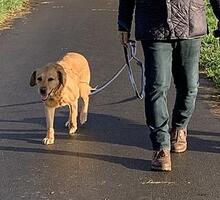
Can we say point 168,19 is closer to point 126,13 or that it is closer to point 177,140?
point 126,13

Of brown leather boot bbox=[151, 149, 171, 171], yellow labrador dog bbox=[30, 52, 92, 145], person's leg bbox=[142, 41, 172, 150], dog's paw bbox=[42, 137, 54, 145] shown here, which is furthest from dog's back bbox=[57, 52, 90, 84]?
brown leather boot bbox=[151, 149, 171, 171]

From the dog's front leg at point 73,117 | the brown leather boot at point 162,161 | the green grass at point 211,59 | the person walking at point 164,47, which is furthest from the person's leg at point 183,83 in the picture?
the green grass at point 211,59

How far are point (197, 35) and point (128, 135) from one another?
5.19ft

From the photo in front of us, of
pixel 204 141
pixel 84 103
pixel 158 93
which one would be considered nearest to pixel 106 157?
pixel 158 93

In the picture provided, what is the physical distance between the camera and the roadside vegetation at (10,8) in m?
A: 15.9

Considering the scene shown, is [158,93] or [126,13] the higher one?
[126,13]

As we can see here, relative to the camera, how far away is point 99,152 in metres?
6.10

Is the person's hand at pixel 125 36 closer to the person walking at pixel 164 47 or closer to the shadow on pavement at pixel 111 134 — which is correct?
the person walking at pixel 164 47

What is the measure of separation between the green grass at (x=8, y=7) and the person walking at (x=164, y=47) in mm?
10313

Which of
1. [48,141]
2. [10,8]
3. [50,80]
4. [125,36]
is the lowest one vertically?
[10,8]

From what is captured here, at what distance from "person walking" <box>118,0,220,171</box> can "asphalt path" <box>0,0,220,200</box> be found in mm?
335

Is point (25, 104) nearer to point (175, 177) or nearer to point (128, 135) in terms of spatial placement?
point (128, 135)

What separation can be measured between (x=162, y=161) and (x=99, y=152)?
805 mm

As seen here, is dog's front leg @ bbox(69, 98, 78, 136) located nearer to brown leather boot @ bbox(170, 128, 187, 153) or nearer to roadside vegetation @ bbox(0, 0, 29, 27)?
brown leather boot @ bbox(170, 128, 187, 153)
